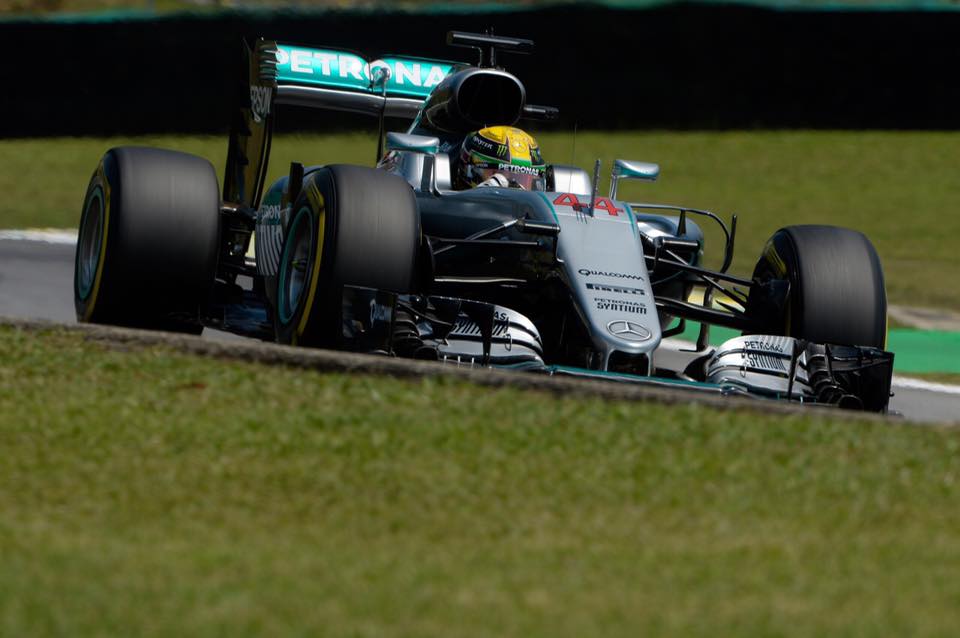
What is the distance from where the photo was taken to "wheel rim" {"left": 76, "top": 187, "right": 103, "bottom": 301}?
7750mm

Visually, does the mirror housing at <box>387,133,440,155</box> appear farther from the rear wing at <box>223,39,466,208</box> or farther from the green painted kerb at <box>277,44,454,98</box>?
the green painted kerb at <box>277,44,454,98</box>

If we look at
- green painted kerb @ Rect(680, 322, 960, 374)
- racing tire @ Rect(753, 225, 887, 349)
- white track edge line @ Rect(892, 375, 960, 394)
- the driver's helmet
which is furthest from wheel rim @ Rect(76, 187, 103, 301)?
white track edge line @ Rect(892, 375, 960, 394)

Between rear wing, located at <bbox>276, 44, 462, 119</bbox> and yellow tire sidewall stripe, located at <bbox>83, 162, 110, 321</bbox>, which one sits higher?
rear wing, located at <bbox>276, 44, 462, 119</bbox>

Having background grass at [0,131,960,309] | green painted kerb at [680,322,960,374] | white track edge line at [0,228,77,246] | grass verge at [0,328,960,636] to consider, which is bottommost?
grass verge at [0,328,960,636]

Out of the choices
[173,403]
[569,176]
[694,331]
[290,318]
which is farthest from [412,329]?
[694,331]

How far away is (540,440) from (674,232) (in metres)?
3.75

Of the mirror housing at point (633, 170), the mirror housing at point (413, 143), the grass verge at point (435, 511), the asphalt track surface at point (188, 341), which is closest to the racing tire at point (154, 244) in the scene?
the asphalt track surface at point (188, 341)

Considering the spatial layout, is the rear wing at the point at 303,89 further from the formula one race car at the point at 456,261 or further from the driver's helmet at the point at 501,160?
the driver's helmet at the point at 501,160

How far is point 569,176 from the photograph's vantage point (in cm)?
820

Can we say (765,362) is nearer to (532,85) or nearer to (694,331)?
(694,331)

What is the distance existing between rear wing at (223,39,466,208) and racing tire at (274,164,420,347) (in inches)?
84.8

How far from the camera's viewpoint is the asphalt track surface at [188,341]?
544 centimetres

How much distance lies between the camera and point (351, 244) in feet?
20.7

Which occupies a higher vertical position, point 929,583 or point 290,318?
point 290,318
